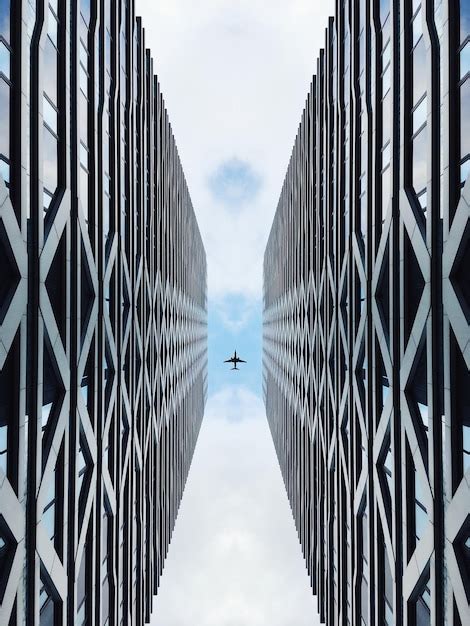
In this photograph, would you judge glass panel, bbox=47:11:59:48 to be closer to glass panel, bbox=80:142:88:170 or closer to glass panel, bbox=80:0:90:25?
glass panel, bbox=80:0:90:25

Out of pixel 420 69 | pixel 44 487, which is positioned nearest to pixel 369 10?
pixel 420 69

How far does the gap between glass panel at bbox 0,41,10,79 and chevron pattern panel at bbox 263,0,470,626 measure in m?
14.4

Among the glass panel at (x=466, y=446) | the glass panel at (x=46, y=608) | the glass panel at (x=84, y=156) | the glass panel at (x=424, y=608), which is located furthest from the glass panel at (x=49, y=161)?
the glass panel at (x=424, y=608)

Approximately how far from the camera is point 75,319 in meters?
19.1

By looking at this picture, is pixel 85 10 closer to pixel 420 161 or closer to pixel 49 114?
pixel 49 114

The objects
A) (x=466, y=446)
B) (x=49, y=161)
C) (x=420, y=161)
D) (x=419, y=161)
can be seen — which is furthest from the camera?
(x=419, y=161)

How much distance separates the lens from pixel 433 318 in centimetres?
1555

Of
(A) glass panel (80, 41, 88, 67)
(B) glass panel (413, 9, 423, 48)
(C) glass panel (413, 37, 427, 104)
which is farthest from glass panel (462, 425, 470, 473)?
(A) glass panel (80, 41, 88, 67)

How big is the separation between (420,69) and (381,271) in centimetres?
858

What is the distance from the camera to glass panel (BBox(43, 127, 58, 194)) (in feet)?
54.9

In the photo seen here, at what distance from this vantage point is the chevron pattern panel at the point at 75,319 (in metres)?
14.3

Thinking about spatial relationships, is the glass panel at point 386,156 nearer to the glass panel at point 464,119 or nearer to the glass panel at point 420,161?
the glass panel at point 420,161

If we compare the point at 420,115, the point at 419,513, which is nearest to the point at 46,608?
the point at 419,513

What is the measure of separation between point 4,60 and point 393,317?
1730 centimetres
